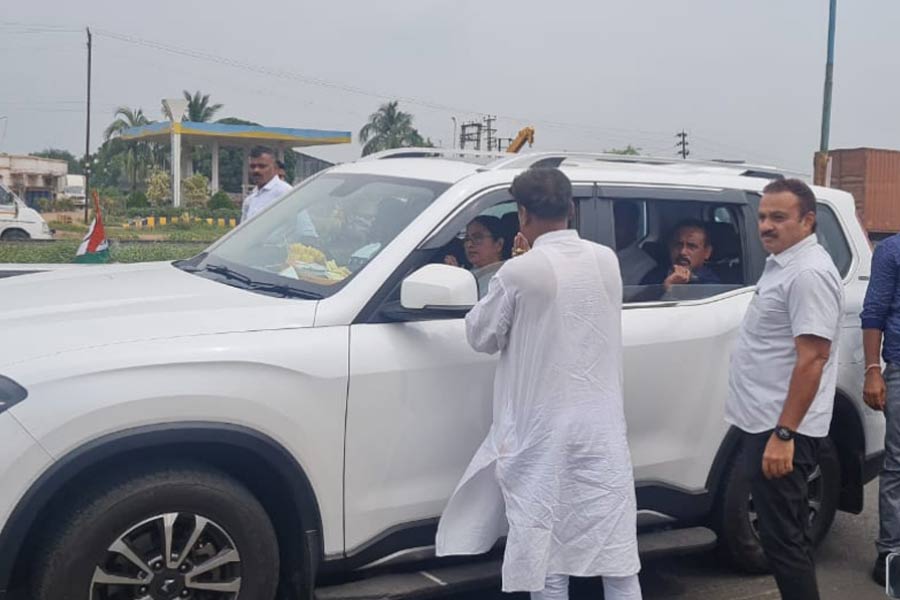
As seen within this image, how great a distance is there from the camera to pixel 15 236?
22.4 metres

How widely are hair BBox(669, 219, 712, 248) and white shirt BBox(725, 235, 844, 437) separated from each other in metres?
0.77

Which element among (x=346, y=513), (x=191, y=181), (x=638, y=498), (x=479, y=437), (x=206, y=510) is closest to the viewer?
(x=206, y=510)

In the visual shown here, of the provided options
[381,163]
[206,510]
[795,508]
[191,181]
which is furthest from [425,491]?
[191,181]

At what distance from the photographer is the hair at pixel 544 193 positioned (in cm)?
320

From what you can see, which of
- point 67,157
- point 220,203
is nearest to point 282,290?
point 220,203

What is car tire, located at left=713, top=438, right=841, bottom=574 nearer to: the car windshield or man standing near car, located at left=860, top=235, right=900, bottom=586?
man standing near car, located at left=860, top=235, right=900, bottom=586

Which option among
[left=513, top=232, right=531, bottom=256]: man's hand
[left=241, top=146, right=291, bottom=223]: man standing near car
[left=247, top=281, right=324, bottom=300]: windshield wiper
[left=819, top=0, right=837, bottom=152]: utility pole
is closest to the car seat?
[left=513, top=232, right=531, bottom=256]: man's hand

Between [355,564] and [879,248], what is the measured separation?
2.91 meters

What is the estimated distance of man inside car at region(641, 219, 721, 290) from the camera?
14.3ft

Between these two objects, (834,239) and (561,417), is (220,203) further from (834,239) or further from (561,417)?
(561,417)

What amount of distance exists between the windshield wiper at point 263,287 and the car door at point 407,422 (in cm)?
26

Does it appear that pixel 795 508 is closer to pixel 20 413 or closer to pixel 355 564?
pixel 355 564

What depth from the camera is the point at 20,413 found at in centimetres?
284

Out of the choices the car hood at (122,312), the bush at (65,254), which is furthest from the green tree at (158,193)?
the car hood at (122,312)
